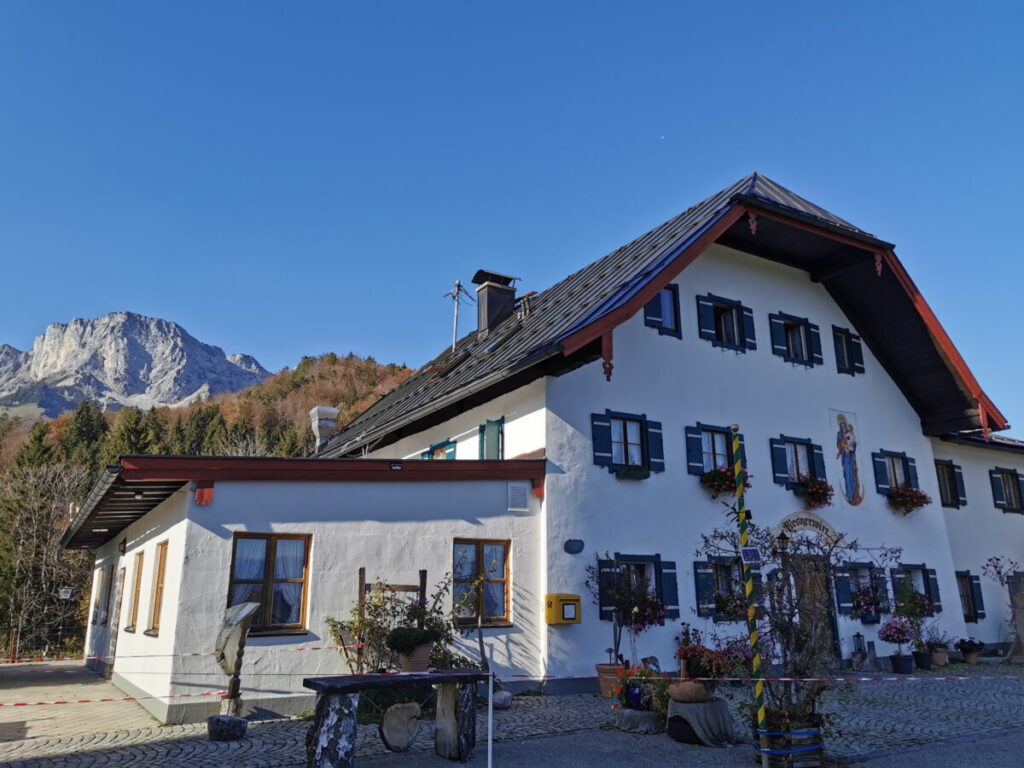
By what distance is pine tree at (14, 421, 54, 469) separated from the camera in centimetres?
4159

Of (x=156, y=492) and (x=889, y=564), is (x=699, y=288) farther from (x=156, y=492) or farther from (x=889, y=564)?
(x=156, y=492)

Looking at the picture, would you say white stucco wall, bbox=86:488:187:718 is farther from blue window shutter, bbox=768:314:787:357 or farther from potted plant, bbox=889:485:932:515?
potted plant, bbox=889:485:932:515

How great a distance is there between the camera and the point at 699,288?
1638 centimetres

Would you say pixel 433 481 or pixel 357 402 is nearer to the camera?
pixel 433 481

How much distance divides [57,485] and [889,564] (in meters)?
27.7

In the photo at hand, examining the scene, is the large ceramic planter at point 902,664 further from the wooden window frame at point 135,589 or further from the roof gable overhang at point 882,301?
the wooden window frame at point 135,589

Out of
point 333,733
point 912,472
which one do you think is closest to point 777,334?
point 912,472

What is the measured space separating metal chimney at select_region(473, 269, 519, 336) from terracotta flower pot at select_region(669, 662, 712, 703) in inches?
505

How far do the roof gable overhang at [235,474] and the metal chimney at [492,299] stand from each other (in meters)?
8.27

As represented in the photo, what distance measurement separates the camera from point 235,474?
10773mm

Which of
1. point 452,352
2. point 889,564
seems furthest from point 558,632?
point 452,352

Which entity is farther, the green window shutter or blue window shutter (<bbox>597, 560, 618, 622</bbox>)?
the green window shutter

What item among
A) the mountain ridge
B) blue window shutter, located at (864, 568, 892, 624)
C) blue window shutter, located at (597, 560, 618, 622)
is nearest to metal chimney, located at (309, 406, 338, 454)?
blue window shutter, located at (597, 560, 618, 622)

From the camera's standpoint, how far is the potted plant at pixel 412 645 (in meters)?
10.3
